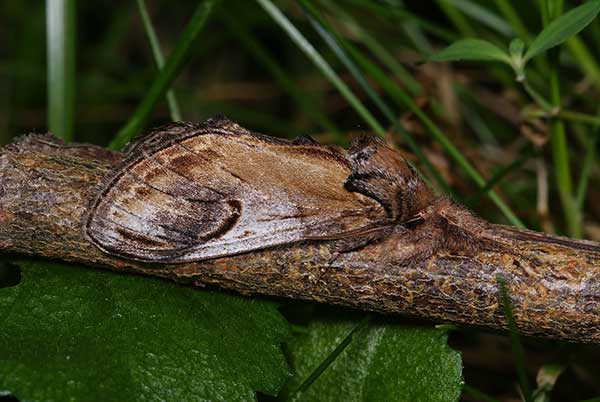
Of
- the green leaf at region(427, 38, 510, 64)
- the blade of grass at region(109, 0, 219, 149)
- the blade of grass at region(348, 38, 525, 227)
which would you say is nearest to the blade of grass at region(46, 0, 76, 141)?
the blade of grass at region(109, 0, 219, 149)

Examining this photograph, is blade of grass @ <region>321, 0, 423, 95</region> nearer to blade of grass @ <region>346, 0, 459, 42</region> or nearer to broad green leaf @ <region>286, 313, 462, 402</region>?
blade of grass @ <region>346, 0, 459, 42</region>

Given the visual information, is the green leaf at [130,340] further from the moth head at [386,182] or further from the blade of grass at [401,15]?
the blade of grass at [401,15]

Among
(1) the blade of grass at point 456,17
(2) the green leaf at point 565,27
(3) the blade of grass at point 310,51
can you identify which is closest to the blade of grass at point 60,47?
(3) the blade of grass at point 310,51

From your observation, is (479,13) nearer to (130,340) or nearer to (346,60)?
(346,60)

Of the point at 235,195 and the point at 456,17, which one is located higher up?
the point at 456,17

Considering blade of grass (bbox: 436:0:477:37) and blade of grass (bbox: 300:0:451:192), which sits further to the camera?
blade of grass (bbox: 436:0:477:37)

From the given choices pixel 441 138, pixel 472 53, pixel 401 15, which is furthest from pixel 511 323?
pixel 401 15
